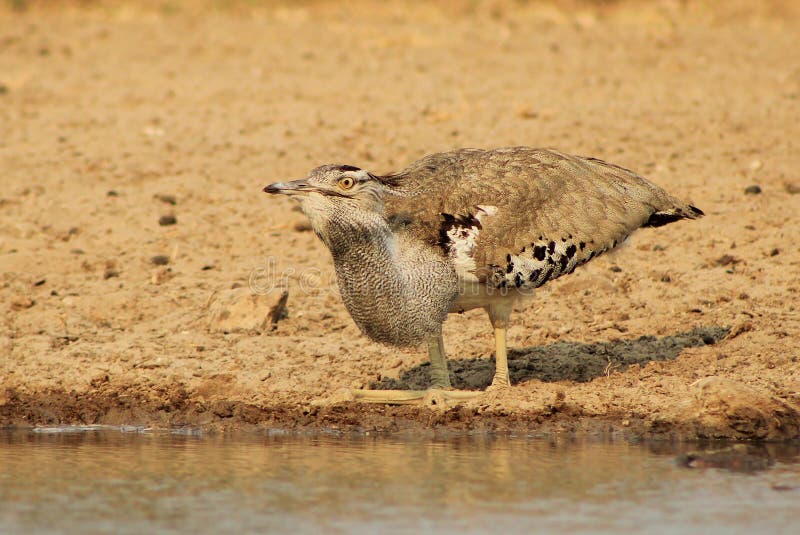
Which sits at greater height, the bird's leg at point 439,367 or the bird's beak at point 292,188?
the bird's beak at point 292,188

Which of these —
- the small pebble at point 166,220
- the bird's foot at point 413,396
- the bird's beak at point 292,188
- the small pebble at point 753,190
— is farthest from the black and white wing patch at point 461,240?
the small pebble at point 753,190

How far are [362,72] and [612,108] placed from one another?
8.92ft

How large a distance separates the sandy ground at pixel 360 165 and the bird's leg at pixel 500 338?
0.44 ft

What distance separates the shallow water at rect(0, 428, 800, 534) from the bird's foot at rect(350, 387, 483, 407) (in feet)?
1.19

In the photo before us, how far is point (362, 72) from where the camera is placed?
43.7 feet

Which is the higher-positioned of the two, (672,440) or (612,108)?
Answer: (612,108)

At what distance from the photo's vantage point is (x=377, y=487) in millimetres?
5746

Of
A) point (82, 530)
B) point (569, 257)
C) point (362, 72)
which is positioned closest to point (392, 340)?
point (569, 257)

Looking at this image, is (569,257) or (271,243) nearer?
(569,257)

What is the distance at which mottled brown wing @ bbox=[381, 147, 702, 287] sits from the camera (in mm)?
6828

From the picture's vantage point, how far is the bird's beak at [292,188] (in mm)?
6168

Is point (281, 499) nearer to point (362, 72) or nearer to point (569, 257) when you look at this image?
point (569, 257)

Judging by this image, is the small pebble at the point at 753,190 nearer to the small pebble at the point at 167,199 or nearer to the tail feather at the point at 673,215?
the tail feather at the point at 673,215

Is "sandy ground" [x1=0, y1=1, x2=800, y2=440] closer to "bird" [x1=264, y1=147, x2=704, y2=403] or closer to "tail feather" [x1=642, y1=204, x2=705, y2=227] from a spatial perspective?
"tail feather" [x1=642, y1=204, x2=705, y2=227]
